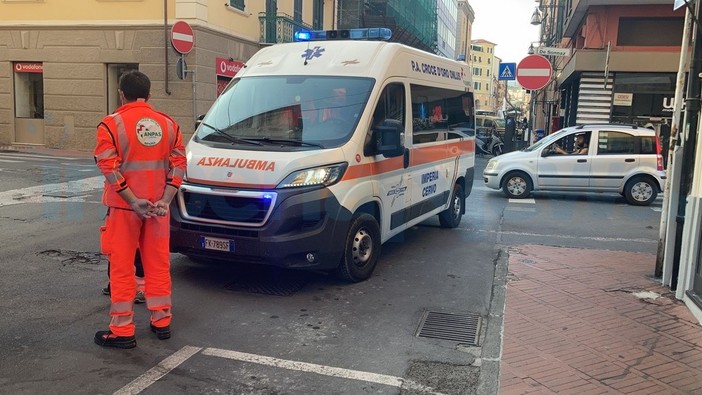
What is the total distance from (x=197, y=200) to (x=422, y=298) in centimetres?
236

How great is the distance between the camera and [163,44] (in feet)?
61.1

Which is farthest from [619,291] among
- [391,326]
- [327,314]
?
[327,314]

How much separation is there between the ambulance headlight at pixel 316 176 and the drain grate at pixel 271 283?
3.70 ft

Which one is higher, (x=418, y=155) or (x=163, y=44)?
(x=163, y=44)

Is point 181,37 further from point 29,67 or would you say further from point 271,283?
point 271,283

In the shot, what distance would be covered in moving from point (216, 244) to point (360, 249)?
152 centimetres

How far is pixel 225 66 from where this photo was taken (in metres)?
20.0

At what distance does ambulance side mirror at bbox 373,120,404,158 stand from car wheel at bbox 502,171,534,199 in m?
7.50

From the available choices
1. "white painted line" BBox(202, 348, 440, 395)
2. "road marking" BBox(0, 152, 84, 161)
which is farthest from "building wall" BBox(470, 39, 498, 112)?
"white painted line" BBox(202, 348, 440, 395)

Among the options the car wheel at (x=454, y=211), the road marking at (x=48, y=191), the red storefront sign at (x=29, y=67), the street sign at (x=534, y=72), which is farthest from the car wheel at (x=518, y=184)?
the red storefront sign at (x=29, y=67)

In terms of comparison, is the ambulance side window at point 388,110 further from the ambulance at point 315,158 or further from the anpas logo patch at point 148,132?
the anpas logo patch at point 148,132

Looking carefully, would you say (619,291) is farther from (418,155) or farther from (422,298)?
(418,155)

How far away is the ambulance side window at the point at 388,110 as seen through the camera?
6324mm

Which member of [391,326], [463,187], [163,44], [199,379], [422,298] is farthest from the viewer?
[163,44]
